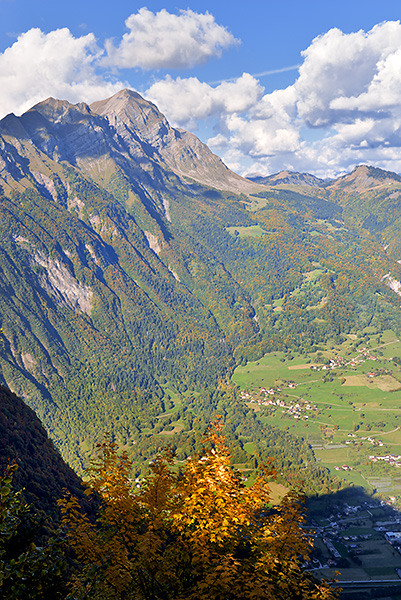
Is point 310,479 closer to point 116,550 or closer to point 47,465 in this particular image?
point 47,465

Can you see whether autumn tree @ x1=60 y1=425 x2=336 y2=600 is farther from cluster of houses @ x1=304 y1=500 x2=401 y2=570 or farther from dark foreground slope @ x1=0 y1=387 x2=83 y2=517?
cluster of houses @ x1=304 y1=500 x2=401 y2=570

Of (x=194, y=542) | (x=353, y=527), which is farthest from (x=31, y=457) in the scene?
(x=353, y=527)

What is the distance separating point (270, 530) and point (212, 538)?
13.7ft

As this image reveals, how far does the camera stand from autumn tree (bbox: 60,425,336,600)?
21656mm

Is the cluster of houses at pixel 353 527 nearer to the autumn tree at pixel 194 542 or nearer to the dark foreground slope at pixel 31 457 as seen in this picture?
the dark foreground slope at pixel 31 457

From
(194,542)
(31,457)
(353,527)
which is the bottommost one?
(194,542)


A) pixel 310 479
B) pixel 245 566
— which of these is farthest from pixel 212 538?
pixel 310 479

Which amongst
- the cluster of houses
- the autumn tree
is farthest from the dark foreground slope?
the cluster of houses

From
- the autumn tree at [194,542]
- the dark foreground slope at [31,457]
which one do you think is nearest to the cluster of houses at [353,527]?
the dark foreground slope at [31,457]

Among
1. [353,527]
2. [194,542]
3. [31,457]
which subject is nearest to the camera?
[194,542]

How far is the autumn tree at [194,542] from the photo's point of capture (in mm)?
21656

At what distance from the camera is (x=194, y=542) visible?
80.6 ft

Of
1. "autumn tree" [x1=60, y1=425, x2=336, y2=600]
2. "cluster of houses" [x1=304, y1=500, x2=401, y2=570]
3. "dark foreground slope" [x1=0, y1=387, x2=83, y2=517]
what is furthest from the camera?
"cluster of houses" [x1=304, y1=500, x2=401, y2=570]

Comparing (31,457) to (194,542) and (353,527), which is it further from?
(353,527)
